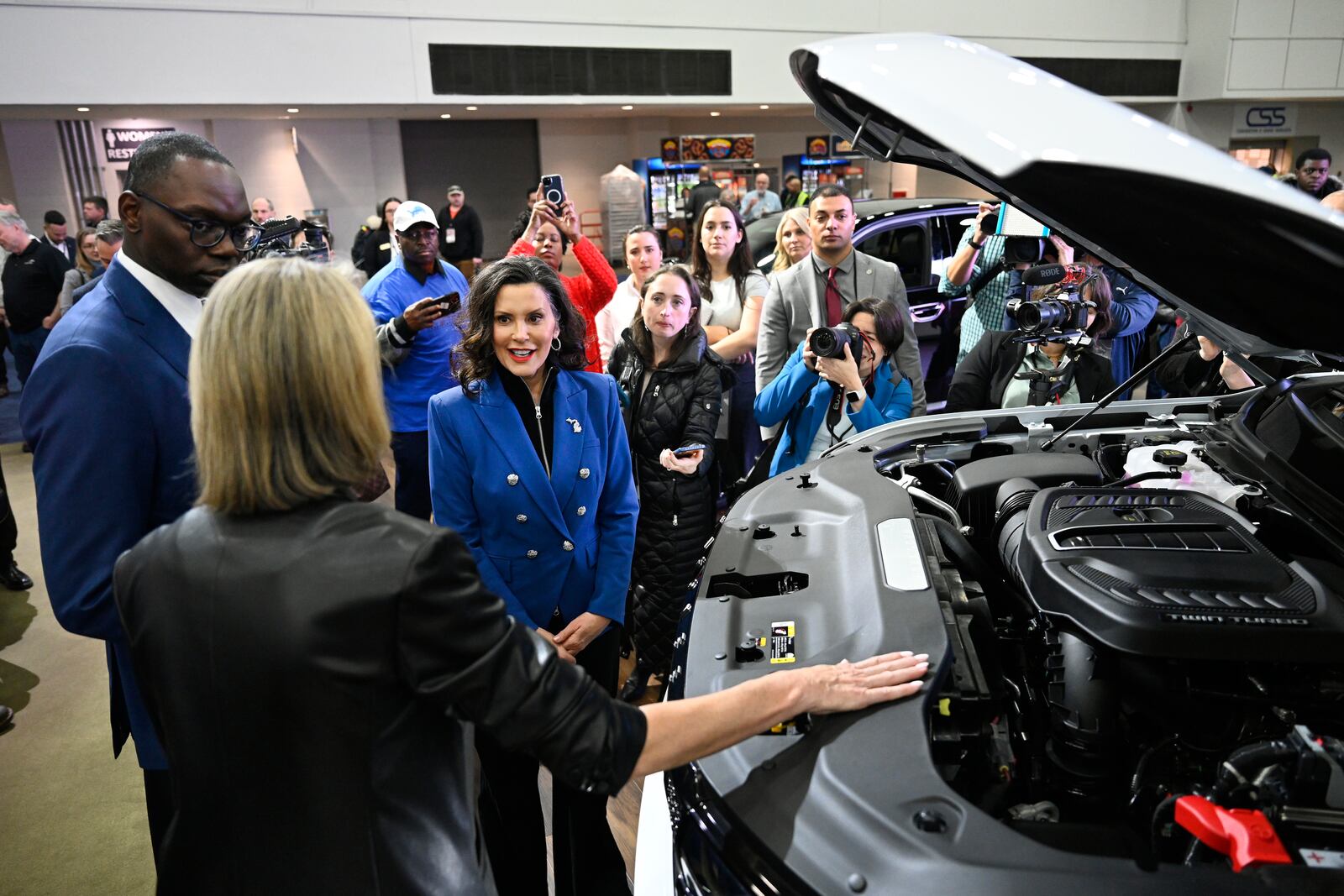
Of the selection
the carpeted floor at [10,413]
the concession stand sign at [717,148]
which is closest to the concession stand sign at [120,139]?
the carpeted floor at [10,413]

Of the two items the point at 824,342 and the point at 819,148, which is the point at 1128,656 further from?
the point at 819,148

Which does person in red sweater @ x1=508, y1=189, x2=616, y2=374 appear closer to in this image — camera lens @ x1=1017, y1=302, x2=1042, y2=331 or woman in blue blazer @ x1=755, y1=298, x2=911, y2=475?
woman in blue blazer @ x1=755, y1=298, x2=911, y2=475

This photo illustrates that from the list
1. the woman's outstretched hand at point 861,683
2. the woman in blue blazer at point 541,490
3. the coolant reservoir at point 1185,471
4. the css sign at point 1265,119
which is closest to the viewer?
the woman's outstretched hand at point 861,683

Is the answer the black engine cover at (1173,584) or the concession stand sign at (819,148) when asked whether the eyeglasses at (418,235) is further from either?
the concession stand sign at (819,148)

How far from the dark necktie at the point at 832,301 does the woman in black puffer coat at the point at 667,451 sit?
75 cm

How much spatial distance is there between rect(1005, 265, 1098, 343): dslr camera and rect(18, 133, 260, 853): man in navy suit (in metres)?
2.20

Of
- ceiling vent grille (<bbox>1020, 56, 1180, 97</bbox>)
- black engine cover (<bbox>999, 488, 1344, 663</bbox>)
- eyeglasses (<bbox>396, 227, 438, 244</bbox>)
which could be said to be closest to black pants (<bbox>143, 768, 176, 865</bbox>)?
black engine cover (<bbox>999, 488, 1344, 663</bbox>)

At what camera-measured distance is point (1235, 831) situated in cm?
105

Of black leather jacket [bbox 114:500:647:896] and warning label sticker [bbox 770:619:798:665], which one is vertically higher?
black leather jacket [bbox 114:500:647:896]

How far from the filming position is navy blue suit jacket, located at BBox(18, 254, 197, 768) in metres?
1.47

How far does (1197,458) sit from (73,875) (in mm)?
3150

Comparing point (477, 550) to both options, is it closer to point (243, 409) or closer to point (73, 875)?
point (243, 409)

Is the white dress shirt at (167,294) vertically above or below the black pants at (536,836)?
above

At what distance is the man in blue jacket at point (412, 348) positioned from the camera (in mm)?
3615
